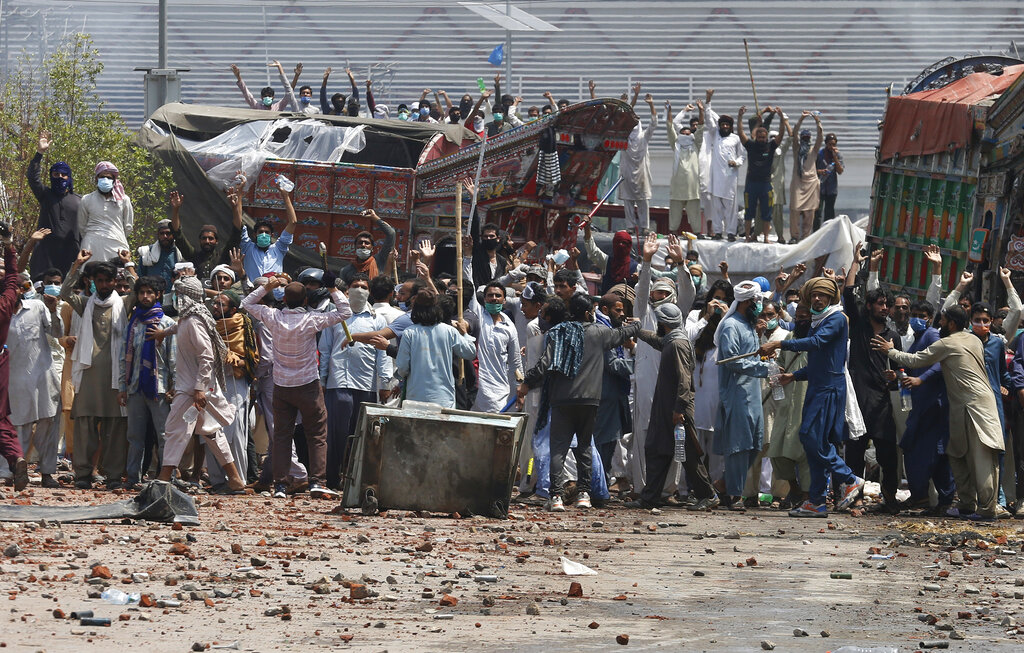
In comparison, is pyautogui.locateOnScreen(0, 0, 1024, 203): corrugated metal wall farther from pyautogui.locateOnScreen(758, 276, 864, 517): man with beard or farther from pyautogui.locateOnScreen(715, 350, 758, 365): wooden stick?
pyautogui.locateOnScreen(758, 276, 864, 517): man with beard

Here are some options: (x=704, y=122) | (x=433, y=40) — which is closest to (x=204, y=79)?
(x=433, y=40)

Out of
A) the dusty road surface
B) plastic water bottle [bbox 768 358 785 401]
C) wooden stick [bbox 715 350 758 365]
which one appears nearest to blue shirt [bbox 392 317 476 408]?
the dusty road surface

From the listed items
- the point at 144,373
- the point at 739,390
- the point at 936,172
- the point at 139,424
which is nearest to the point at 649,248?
the point at 739,390

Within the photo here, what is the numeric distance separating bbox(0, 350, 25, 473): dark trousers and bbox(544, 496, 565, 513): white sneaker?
161 inches

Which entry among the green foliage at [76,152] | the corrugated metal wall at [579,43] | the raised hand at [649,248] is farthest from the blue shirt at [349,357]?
the corrugated metal wall at [579,43]

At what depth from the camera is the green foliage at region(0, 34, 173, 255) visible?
20.5m

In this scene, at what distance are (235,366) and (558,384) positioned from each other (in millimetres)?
2647

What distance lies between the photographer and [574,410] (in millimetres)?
12516

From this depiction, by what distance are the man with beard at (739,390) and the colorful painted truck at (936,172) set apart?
4.14 meters

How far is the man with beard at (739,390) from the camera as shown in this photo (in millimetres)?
12930

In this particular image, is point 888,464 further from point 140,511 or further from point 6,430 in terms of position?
point 6,430

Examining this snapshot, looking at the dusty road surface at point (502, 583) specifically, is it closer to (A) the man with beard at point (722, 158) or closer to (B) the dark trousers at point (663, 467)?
(B) the dark trousers at point (663, 467)

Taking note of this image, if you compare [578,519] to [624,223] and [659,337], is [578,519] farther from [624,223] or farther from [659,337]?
[624,223]

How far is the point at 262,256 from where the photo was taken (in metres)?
16.6
